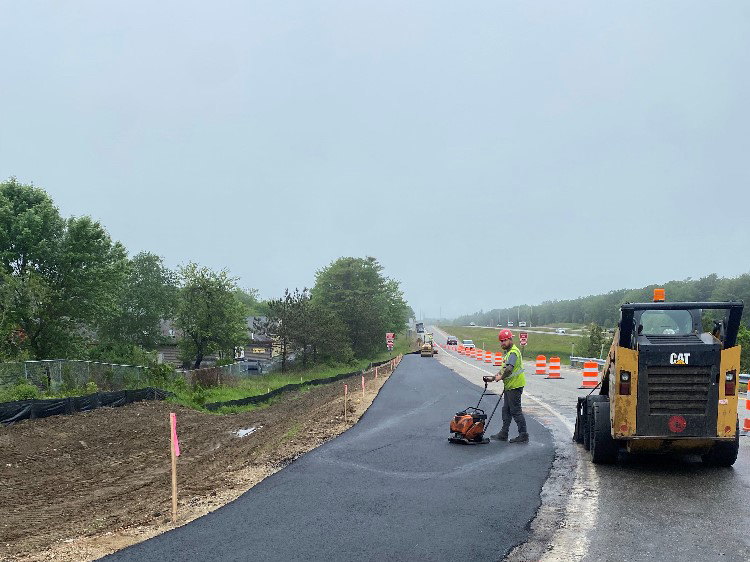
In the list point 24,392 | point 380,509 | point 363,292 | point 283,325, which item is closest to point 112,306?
point 283,325

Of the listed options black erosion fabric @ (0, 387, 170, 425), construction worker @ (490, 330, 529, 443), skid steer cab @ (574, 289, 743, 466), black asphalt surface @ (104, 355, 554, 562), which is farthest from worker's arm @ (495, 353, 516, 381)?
black erosion fabric @ (0, 387, 170, 425)

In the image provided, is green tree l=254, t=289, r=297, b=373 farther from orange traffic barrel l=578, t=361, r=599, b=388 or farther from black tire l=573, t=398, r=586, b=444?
black tire l=573, t=398, r=586, b=444

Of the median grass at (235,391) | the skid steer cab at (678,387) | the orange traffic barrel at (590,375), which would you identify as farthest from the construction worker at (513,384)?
the median grass at (235,391)

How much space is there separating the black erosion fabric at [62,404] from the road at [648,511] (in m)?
15.1

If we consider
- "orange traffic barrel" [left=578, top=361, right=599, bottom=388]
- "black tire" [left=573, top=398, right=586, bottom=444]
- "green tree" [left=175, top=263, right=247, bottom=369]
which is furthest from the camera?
"green tree" [left=175, top=263, right=247, bottom=369]

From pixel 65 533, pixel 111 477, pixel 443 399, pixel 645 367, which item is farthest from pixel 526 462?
pixel 443 399

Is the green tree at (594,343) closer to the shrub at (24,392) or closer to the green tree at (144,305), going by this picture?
the green tree at (144,305)

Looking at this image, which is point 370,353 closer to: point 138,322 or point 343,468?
point 138,322

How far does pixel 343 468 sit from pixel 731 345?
5465 mm

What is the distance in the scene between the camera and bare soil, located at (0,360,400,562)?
6.88 meters

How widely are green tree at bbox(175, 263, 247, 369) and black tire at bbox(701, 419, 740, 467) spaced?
44.3 m

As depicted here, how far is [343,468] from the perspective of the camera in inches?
348

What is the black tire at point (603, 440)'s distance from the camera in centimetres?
844

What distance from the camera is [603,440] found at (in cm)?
845
